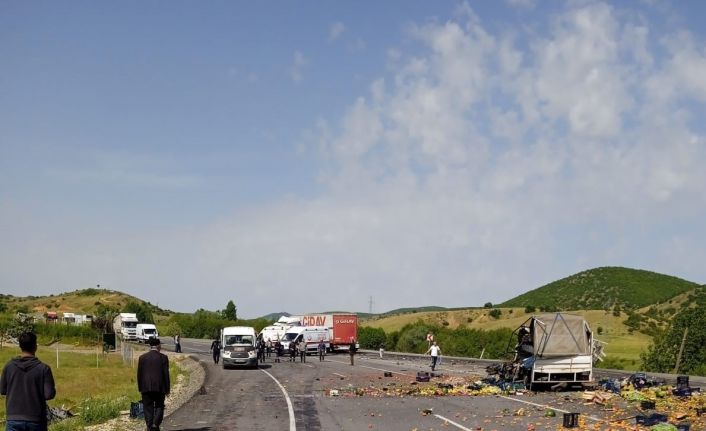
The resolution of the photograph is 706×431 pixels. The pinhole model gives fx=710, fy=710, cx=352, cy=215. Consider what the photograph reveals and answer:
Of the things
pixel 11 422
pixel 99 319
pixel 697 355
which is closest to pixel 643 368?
pixel 697 355

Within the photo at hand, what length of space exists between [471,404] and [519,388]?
6.19 meters

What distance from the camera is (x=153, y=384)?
45.6ft

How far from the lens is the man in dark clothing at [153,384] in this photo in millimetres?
13930

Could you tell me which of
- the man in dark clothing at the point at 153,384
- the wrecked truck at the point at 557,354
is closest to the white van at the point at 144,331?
the wrecked truck at the point at 557,354

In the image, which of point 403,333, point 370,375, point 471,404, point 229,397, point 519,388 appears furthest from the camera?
point 403,333

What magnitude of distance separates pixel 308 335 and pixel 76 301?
135 meters

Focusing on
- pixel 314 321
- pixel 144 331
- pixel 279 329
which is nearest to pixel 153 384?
pixel 314 321

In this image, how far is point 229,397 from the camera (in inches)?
1006

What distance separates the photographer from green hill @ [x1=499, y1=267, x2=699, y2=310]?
134m

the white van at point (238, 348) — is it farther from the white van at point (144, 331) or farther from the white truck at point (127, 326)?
the white truck at point (127, 326)

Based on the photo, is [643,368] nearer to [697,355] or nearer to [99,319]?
[697,355]

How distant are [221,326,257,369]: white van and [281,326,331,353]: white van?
1700 centimetres

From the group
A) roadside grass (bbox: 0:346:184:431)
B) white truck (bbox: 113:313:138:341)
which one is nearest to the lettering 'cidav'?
roadside grass (bbox: 0:346:184:431)

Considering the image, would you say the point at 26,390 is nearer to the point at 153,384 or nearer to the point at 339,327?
the point at 153,384
